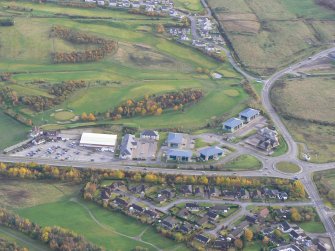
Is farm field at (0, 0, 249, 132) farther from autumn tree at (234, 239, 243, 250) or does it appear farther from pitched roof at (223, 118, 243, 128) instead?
autumn tree at (234, 239, 243, 250)

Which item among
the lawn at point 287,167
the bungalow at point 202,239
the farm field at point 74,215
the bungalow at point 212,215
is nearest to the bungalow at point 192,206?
the bungalow at point 212,215

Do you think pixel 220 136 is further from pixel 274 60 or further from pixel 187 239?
pixel 274 60


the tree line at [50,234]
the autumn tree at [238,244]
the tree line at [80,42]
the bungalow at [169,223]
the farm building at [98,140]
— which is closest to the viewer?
the tree line at [50,234]

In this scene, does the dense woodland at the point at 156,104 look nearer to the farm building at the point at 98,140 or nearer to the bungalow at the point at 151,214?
the farm building at the point at 98,140

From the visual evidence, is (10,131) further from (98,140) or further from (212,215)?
(212,215)

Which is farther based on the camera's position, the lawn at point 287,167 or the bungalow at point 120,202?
the lawn at point 287,167

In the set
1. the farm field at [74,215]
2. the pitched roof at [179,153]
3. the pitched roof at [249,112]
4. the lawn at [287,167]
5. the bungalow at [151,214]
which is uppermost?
the pitched roof at [249,112]

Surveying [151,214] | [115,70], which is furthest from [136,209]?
[115,70]
